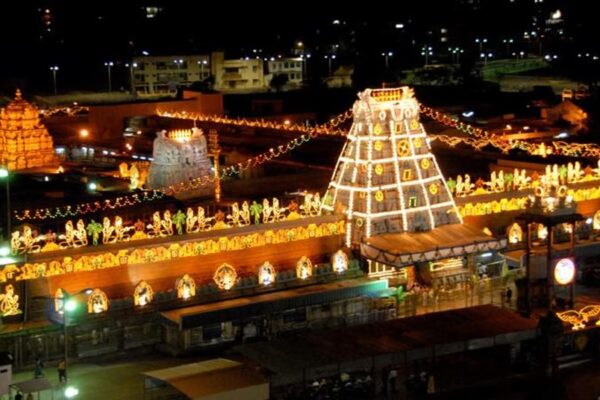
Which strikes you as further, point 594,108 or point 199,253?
point 594,108

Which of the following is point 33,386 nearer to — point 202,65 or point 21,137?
point 21,137

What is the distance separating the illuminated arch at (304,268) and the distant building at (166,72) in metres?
73.2

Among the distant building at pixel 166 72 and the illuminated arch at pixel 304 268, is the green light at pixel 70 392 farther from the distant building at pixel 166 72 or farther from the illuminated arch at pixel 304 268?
the distant building at pixel 166 72

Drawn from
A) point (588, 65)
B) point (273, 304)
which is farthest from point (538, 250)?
point (588, 65)

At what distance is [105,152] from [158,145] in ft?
51.6

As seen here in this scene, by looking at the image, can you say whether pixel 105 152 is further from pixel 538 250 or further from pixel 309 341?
pixel 309 341

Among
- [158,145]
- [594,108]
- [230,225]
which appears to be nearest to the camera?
[230,225]

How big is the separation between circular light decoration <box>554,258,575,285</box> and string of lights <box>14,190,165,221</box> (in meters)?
17.7

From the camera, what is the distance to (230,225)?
34500mm

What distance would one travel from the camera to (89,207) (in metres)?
41.2

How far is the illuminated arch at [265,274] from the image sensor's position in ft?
107

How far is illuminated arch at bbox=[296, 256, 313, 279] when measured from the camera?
3341 cm

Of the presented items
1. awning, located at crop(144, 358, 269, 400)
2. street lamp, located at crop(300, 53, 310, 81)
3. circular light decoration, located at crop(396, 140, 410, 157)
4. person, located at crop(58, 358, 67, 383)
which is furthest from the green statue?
street lamp, located at crop(300, 53, 310, 81)

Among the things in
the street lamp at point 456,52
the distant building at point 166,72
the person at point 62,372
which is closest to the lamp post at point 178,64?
the distant building at point 166,72
